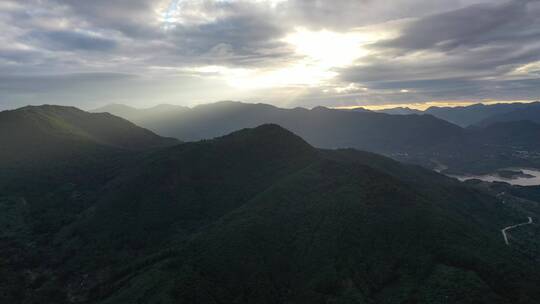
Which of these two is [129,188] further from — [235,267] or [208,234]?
[235,267]

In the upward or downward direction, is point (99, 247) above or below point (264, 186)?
below

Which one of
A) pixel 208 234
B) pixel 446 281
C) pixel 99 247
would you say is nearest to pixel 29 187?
pixel 99 247

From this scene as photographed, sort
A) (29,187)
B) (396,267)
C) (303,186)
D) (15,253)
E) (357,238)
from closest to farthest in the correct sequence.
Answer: (396,267)
(357,238)
(15,253)
(303,186)
(29,187)

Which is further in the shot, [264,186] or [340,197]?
[264,186]

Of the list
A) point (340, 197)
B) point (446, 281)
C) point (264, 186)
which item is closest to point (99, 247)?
point (264, 186)

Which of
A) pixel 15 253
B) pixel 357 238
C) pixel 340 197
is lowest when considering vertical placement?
pixel 15 253

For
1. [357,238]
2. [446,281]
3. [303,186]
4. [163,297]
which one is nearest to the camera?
[163,297]
